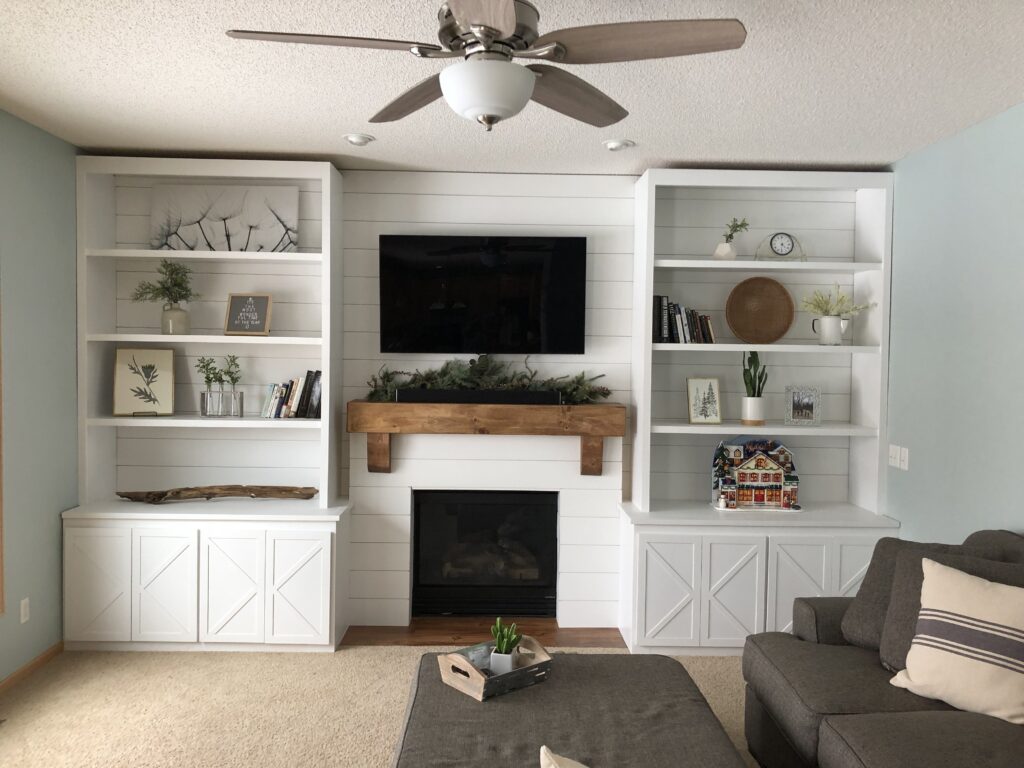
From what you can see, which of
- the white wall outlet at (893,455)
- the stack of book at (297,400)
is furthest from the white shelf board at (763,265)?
the stack of book at (297,400)

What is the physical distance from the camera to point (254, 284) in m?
4.27

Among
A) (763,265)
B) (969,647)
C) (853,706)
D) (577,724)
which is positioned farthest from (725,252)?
(577,724)

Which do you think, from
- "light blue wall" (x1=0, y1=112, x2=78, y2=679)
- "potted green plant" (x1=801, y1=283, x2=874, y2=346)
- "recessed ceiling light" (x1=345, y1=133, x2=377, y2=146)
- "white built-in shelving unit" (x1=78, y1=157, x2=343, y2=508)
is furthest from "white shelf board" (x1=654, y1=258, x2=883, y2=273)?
"light blue wall" (x1=0, y1=112, x2=78, y2=679)

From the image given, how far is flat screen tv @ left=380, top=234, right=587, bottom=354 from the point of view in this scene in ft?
13.7

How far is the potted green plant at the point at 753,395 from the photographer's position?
13.5 ft

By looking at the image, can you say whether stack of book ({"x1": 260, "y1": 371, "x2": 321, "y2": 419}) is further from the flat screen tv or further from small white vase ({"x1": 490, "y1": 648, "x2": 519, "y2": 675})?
small white vase ({"x1": 490, "y1": 648, "x2": 519, "y2": 675})

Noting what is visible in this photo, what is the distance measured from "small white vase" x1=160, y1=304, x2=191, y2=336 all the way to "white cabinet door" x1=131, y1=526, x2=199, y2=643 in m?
1.01

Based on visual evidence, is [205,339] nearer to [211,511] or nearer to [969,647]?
[211,511]

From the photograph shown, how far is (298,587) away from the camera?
153 inches

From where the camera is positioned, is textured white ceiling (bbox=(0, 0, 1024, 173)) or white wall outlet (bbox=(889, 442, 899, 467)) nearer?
textured white ceiling (bbox=(0, 0, 1024, 173))

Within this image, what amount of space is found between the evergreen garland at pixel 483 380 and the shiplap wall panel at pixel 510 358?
10 centimetres

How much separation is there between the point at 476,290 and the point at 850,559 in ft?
7.72

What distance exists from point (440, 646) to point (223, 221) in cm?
251

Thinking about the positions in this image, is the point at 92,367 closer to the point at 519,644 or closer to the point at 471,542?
the point at 471,542
